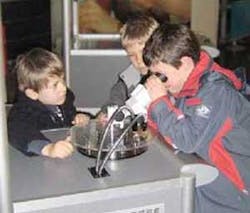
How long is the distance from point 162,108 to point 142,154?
14cm

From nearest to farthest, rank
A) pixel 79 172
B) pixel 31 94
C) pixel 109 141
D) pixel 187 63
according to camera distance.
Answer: pixel 79 172 < pixel 109 141 < pixel 187 63 < pixel 31 94

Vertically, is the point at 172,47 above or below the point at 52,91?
above

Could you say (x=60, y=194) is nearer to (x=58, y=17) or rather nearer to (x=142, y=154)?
(x=142, y=154)

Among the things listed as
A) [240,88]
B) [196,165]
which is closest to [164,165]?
[196,165]

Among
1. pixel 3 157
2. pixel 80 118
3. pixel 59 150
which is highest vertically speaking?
pixel 3 157

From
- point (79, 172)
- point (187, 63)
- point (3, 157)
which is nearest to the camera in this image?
point (3, 157)

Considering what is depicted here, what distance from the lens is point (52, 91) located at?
189 cm

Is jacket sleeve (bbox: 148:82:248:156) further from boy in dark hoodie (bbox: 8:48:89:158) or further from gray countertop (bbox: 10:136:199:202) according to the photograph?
boy in dark hoodie (bbox: 8:48:89:158)

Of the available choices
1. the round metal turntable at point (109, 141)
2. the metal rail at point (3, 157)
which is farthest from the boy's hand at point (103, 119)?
the metal rail at point (3, 157)

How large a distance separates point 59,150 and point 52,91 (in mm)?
427

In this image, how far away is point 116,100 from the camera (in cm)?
228

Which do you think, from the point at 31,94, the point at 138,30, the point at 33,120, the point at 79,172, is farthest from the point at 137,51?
the point at 79,172

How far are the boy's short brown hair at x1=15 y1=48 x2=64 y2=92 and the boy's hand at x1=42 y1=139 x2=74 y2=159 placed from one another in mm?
380

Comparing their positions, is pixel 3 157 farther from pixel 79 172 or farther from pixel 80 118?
pixel 80 118
